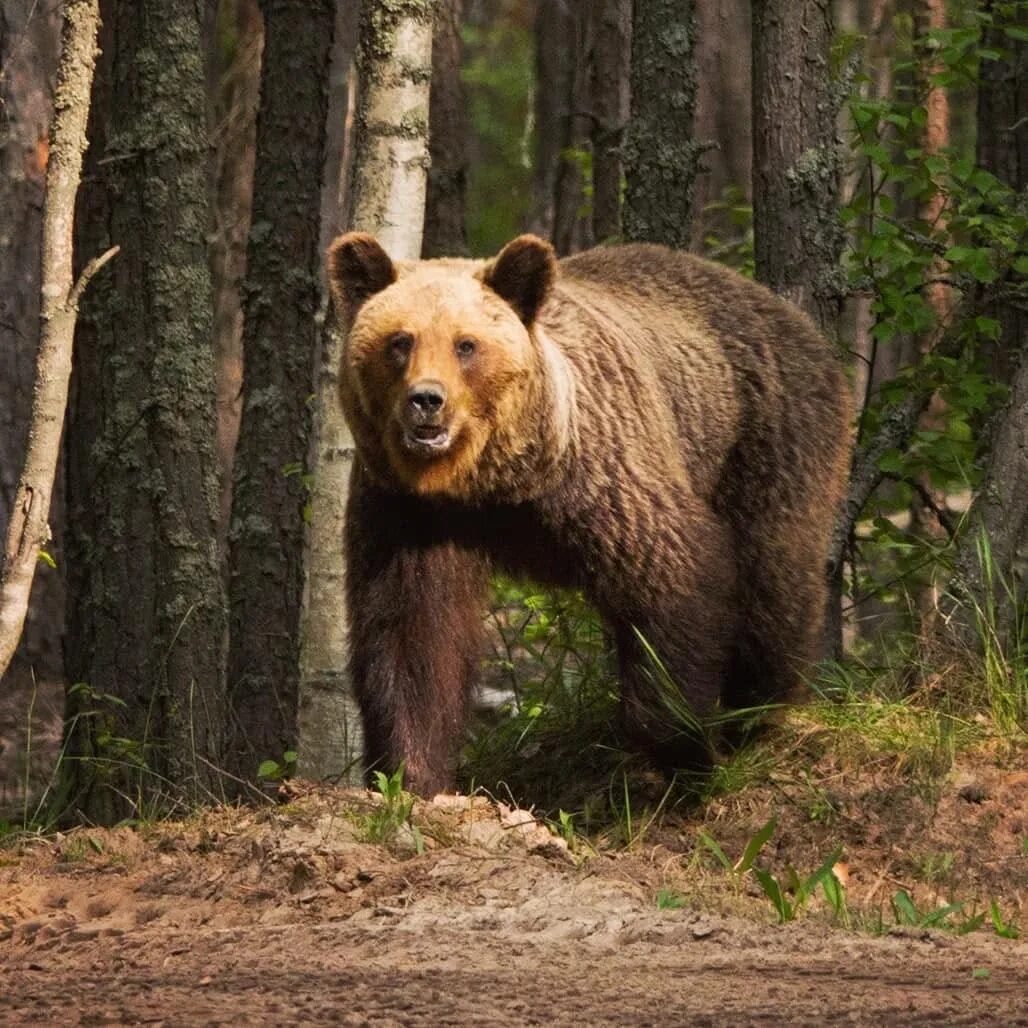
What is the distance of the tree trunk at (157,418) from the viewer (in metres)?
8.12

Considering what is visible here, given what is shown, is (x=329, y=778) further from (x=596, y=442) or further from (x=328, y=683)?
(x=596, y=442)

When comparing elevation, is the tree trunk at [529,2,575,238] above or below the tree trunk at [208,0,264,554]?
above

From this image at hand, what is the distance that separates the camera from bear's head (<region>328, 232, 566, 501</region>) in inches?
244

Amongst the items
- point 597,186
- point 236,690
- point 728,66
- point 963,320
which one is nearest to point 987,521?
point 963,320

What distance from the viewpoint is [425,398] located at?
6023 mm

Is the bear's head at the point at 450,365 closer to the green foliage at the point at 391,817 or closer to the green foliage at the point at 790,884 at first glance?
the green foliage at the point at 391,817

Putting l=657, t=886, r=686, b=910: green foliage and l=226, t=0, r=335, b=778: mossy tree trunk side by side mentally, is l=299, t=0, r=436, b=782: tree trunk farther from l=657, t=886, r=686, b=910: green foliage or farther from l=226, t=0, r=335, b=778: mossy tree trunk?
l=226, t=0, r=335, b=778: mossy tree trunk

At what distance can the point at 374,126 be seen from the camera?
7.18 metres

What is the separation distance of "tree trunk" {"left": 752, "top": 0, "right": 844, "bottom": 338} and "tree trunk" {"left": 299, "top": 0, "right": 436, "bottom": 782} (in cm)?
164

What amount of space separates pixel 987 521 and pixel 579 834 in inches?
85.1

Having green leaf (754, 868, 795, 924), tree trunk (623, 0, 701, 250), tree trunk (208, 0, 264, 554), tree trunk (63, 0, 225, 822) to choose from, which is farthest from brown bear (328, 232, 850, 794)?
tree trunk (208, 0, 264, 554)

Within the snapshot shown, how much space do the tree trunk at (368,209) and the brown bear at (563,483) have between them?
49 cm

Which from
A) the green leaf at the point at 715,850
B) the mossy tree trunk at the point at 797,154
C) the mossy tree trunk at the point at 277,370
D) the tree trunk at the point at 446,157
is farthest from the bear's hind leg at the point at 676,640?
the tree trunk at the point at 446,157

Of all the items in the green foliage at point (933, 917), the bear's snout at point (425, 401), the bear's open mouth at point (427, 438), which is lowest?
the green foliage at point (933, 917)
